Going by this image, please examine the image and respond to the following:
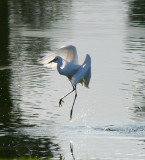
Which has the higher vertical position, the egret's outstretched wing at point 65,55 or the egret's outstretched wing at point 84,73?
the egret's outstretched wing at point 65,55

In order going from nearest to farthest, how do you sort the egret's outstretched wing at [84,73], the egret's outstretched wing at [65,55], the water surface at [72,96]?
the water surface at [72,96] < the egret's outstretched wing at [84,73] < the egret's outstretched wing at [65,55]

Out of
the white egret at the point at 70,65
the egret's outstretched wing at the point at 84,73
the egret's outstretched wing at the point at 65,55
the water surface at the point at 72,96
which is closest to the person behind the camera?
the water surface at the point at 72,96

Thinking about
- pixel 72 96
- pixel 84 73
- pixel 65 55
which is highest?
pixel 65 55

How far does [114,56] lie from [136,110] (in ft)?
25.5

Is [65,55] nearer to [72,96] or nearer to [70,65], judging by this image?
[70,65]

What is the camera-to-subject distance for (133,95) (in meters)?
17.0

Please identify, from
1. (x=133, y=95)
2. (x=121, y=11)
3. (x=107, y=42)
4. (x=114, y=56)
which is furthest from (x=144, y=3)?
(x=133, y=95)

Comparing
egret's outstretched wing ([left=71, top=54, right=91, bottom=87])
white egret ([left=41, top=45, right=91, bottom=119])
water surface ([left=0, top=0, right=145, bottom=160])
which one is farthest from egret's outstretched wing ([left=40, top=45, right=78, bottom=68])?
water surface ([left=0, top=0, right=145, bottom=160])

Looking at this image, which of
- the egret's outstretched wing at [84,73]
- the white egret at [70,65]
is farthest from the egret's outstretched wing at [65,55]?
the egret's outstretched wing at [84,73]

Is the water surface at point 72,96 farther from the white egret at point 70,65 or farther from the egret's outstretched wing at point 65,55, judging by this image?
the egret's outstretched wing at point 65,55

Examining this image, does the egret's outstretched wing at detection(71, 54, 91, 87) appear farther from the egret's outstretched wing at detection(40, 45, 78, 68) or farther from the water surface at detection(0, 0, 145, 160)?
the water surface at detection(0, 0, 145, 160)

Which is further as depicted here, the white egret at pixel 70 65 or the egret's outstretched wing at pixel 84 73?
the white egret at pixel 70 65

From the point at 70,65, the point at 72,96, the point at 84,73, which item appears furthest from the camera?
the point at 72,96

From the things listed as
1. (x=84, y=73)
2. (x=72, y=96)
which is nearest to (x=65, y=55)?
(x=84, y=73)
